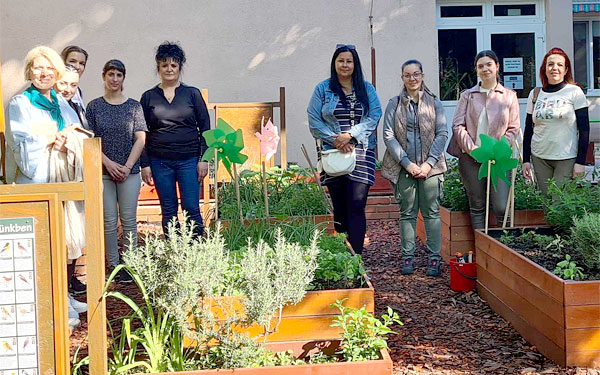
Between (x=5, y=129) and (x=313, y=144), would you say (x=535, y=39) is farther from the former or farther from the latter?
(x=5, y=129)

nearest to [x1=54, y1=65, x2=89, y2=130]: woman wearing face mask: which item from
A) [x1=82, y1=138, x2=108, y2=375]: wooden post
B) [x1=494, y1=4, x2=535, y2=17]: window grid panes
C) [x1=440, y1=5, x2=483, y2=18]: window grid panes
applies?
[x1=82, y1=138, x2=108, y2=375]: wooden post

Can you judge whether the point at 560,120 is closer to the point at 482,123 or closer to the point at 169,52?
the point at 482,123

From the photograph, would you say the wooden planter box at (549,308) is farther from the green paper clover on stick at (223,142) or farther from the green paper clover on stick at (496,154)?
the green paper clover on stick at (223,142)

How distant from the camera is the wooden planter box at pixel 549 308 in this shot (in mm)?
3367

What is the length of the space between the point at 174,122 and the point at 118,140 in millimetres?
424

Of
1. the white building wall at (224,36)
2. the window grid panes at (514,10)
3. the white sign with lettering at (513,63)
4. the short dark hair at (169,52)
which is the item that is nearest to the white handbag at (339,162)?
the short dark hair at (169,52)

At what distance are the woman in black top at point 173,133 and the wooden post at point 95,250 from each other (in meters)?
2.33

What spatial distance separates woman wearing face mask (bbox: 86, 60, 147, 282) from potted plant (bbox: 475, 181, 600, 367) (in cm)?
247

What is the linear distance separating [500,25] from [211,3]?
12.6 feet

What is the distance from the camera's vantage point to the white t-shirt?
16.8 feet

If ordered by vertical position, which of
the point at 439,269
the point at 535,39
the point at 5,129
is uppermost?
the point at 535,39

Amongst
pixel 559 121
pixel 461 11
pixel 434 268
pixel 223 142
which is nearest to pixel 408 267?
pixel 434 268

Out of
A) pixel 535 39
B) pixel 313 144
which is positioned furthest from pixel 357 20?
pixel 535 39

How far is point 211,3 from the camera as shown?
9.08 metres
